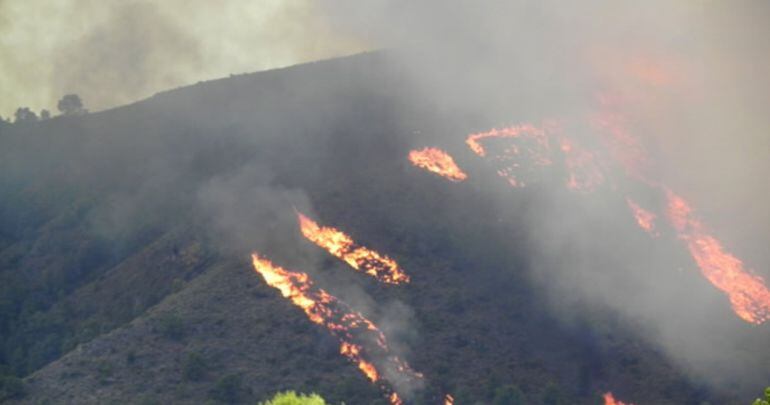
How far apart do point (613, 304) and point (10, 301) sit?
68548mm

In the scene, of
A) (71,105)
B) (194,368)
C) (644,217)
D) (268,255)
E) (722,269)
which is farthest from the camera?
(71,105)

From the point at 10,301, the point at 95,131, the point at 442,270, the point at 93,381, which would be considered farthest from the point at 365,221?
the point at 95,131

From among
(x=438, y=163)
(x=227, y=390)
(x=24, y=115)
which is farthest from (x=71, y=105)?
(x=227, y=390)

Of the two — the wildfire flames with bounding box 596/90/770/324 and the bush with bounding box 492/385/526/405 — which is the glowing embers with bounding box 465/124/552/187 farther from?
the bush with bounding box 492/385/526/405

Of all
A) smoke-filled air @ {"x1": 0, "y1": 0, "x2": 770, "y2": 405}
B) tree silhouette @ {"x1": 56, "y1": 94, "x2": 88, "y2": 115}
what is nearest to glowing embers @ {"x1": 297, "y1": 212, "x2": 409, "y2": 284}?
smoke-filled air @ {"x1": 0, "y1": 0, "x2": 770, "y2": 405}

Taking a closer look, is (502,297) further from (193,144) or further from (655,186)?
(193,144)

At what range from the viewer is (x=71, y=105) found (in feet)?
634

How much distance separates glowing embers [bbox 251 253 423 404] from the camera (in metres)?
103

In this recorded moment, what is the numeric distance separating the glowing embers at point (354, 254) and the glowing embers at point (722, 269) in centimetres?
3303

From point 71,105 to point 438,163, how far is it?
276ft

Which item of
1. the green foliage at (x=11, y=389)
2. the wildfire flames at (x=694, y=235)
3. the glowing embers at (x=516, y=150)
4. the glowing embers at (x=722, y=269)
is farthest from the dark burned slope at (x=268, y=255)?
the wildfire flames at (x=694, y=235)

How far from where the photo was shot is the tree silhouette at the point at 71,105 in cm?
19193

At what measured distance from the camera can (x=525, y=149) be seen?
137 m

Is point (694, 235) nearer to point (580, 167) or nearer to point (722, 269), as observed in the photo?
point (722, 269)
